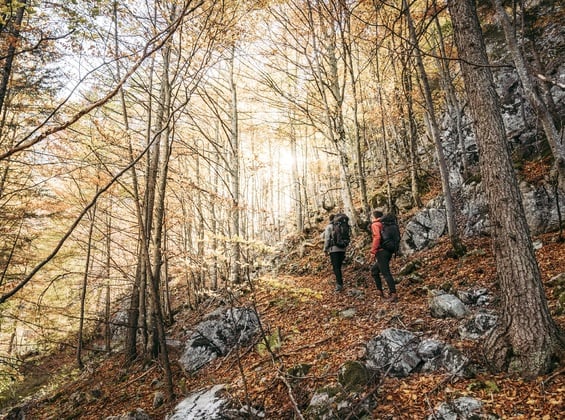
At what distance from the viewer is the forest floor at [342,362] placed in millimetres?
3146

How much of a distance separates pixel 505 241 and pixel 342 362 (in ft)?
8.52

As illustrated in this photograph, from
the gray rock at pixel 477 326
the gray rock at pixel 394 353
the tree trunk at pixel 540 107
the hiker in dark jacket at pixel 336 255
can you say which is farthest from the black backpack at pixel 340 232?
the tree trunk at pixel 540 107

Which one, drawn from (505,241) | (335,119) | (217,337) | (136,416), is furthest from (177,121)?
(505,241)

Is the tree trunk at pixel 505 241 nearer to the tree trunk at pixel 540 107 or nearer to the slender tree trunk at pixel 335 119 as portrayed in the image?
the tree trunk at pixel 540 107

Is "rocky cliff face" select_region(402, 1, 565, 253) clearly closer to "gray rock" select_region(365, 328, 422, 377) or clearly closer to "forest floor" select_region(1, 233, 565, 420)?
"forest floor" select_region(1, 233, 565, 420)

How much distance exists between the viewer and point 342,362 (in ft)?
14.1

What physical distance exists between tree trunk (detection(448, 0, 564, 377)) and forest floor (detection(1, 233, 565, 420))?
24 cm

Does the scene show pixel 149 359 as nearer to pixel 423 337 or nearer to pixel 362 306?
pixel 362 306

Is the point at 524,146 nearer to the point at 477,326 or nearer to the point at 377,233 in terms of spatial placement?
the point at 377,233

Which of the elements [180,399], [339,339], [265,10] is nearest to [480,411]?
[339,339]

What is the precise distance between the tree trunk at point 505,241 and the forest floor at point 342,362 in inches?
9.3

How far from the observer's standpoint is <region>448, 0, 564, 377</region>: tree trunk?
10.5 feet

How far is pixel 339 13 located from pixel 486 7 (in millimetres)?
7666

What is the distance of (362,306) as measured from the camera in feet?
20.7
